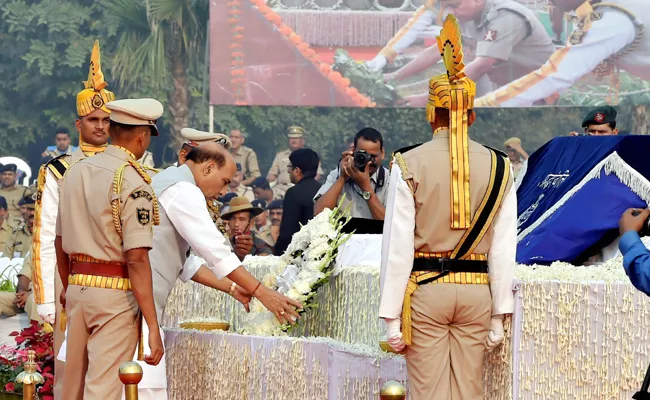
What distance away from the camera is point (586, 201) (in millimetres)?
6754

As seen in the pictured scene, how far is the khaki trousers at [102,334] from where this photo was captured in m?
5.84

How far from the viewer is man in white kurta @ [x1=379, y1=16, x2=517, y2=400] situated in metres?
5.56

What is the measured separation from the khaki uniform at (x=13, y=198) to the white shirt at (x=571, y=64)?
24.5 feet

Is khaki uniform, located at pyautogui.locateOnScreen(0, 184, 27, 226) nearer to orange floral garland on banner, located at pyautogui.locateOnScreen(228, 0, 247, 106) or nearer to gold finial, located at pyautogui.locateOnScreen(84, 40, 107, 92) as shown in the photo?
orange floral garland on banner, located at pyautogui.locateOnScreen(228, 0, 247, 106)

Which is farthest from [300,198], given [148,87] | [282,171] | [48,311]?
[148,87]

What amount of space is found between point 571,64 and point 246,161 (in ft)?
19.0

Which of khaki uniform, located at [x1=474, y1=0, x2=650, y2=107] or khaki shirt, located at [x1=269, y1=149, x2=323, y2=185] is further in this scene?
khaki uniform, located at [x1=474, y1=0, x2=650, y2=107]

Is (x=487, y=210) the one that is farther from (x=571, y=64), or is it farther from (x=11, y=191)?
(x=571, y=64)

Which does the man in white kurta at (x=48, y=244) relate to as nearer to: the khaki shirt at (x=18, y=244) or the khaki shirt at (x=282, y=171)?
the khaki shirt at (x=18, y=244)

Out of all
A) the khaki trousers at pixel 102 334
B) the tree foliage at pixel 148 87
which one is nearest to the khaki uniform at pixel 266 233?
the khaki trousers at pixel 102 334

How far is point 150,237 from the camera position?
18.8 ft

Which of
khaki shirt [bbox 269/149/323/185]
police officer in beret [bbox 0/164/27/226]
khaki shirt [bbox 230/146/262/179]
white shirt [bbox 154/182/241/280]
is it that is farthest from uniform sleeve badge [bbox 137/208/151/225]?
khaki shirt [bbox 269/149/323/185]

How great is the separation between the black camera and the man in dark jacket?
1.54 m

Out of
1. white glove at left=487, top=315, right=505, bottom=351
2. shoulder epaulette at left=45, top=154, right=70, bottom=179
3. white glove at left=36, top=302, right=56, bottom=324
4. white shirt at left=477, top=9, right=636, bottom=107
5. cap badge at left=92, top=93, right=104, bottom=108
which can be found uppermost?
white shirt at left=477, top=9, right=636, bottom=107
